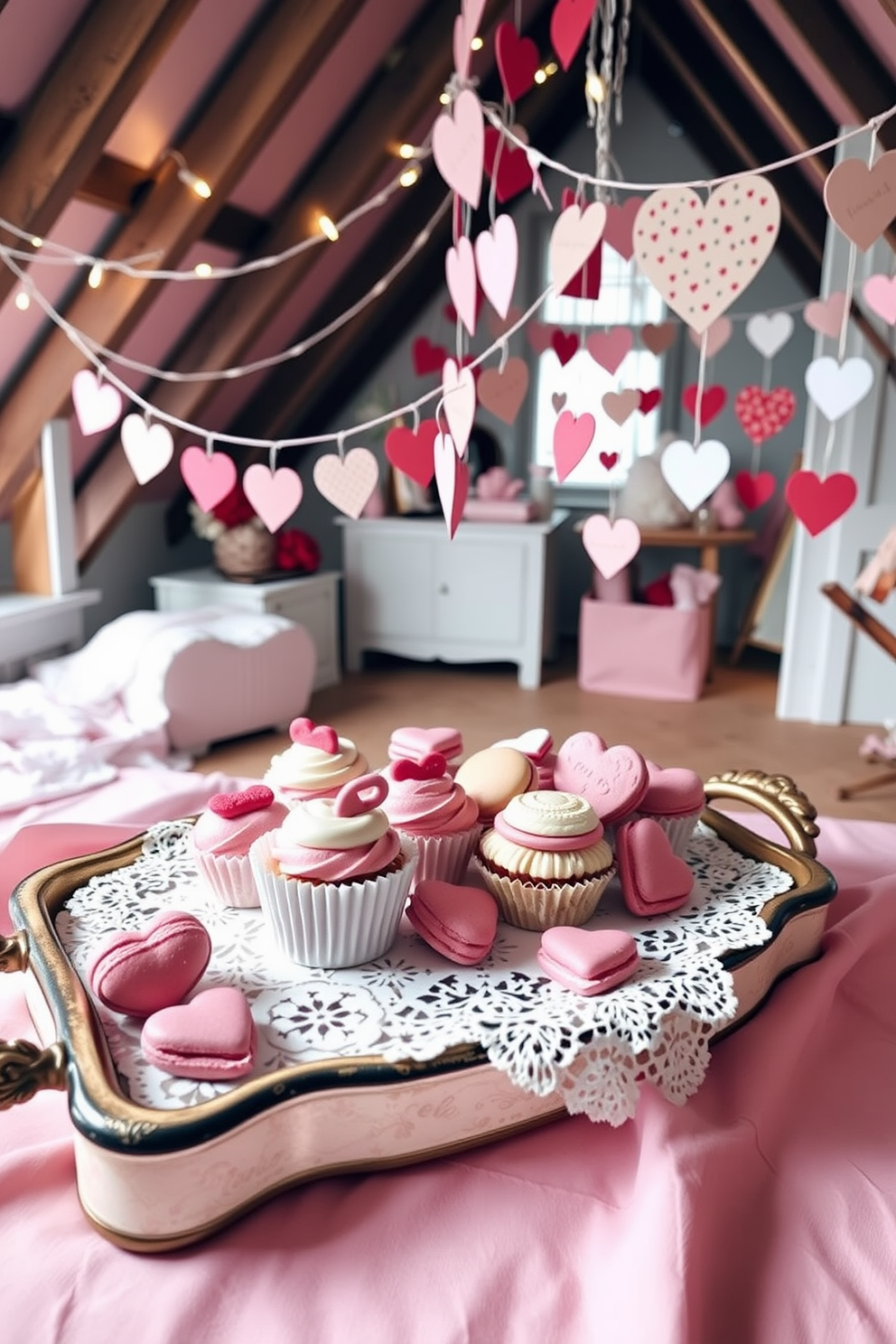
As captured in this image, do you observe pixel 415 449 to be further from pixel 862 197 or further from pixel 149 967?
pixel 149 967

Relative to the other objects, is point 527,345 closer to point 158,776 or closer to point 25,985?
point 158,776

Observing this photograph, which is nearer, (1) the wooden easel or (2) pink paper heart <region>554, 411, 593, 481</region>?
(2) pink paper heart <region>554, 411, 593, 481</region>

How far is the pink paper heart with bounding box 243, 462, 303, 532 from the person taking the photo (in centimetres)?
169

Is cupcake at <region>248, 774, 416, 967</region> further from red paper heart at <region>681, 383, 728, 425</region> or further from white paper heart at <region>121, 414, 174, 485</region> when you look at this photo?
red paper heart at <region>681, 383, 728, 425</region>

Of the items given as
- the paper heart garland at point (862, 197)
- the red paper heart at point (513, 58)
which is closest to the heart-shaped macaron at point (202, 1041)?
the paper heart garland at point (862, 197)

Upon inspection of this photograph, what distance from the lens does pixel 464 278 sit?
145cm

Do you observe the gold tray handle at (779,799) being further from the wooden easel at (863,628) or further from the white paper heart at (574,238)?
the wooden easel at (863,628)

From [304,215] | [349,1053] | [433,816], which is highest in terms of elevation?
[304,215]

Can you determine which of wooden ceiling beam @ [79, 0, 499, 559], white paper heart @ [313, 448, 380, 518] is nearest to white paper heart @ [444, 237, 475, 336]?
white paper heart @ [313, 448, 380, 518]

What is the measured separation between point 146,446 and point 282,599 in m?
2.29

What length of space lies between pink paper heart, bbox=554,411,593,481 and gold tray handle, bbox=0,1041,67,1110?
3.11 feet

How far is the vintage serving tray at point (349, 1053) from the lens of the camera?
33.6 inches

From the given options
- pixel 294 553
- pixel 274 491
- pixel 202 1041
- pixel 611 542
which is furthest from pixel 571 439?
pixel 294 553

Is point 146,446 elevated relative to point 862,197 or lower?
lower
